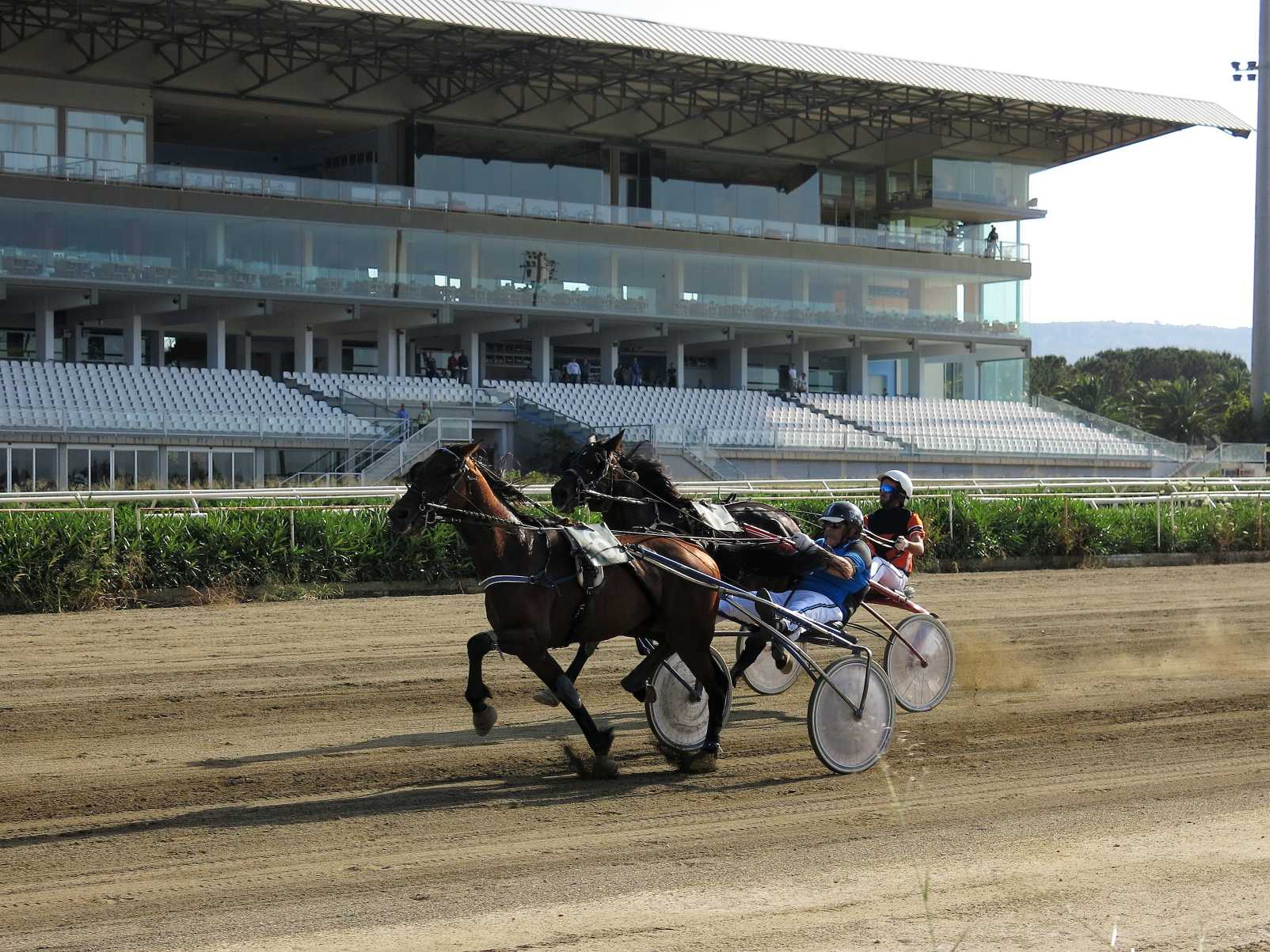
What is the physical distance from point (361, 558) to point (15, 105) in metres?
29.4

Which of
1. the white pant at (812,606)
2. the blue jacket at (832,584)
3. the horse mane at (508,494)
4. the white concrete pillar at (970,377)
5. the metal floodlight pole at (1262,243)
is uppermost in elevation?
the metal floodlight pole at (1262,243)

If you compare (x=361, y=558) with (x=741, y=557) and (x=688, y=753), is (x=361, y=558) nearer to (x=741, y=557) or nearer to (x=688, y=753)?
(x=741, y=557)

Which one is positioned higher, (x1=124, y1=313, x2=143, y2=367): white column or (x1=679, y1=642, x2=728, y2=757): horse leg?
(x1=124, y1=313, x2=143, y2=367): white column

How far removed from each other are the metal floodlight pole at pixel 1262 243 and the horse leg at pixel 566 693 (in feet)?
157

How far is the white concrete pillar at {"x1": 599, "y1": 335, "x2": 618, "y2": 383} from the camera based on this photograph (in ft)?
161

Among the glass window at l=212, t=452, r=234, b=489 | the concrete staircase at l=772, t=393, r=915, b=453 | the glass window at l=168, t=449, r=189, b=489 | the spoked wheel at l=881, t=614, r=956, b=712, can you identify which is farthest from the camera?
the concrete staircase at l=772, t=393, r=915, b=453

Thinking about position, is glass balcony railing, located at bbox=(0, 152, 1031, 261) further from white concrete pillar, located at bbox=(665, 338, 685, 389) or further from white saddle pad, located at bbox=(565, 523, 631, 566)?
white saddle pad, located at bbox=(565, 523, 631, 566)

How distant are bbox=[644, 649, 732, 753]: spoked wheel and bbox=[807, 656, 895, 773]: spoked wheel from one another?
55 centimetres

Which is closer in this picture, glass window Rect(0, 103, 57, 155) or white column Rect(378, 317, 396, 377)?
glass window Rect(0, 103, 57, 155)

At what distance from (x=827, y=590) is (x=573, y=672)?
163cm

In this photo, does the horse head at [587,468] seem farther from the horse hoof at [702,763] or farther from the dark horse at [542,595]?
the horse hoof at [702,763]

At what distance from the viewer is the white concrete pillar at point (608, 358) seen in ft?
161

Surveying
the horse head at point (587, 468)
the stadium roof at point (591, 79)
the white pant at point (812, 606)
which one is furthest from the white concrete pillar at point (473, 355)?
the white pant at point (812, 606)

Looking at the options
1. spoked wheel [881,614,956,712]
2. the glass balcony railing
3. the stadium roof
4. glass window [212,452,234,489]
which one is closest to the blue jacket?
spoked wheel [881,614,956,712]
